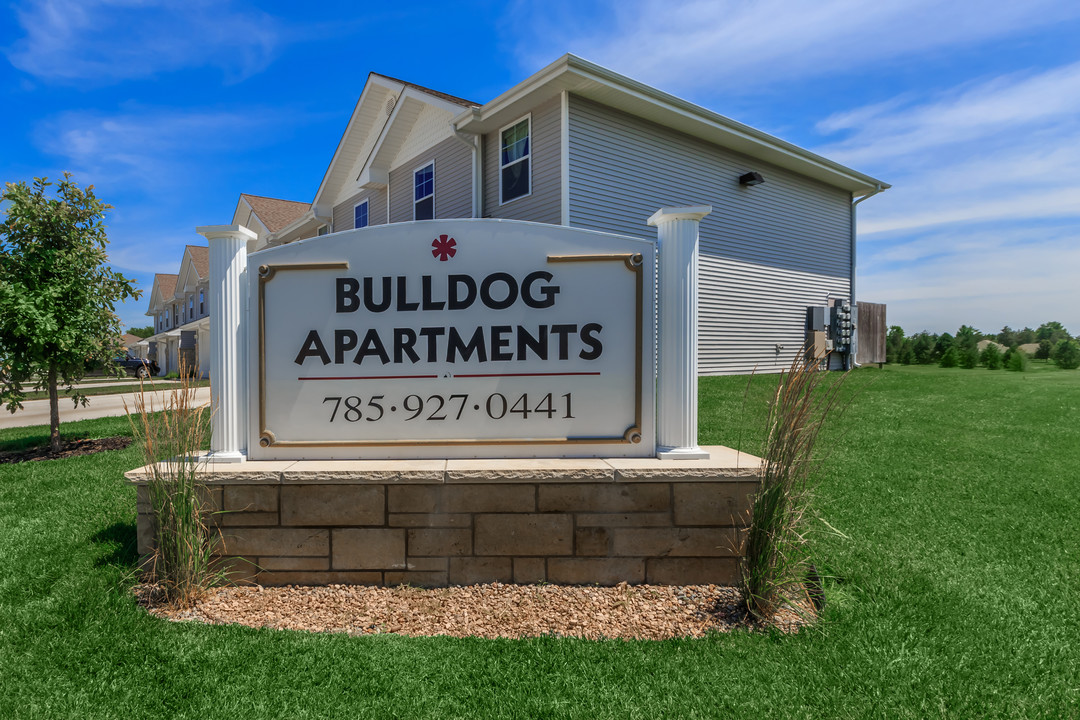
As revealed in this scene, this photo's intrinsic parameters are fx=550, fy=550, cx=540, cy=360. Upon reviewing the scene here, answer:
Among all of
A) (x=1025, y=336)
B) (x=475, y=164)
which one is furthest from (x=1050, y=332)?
(x=475, y=164)

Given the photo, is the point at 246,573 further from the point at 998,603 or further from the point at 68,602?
the point at 998,603

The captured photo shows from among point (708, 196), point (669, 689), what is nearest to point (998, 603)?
point (669, 689)

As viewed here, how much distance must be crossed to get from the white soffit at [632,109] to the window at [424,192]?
2160mm

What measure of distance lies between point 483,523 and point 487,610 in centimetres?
47

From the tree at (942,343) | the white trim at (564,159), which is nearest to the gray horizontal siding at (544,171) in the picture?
the white trim at (564,159)

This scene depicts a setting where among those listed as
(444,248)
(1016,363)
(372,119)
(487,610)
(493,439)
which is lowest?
(487,610)

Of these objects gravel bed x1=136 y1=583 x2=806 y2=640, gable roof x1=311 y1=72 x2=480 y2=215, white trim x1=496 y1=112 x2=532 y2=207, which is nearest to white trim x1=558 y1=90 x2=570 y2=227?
white trim x1=496 y1=112 x2=532 y2=207

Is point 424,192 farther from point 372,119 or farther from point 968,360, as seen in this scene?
point 968,360

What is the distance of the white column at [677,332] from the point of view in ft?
11.4

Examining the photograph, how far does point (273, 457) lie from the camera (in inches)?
139

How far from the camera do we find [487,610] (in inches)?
116

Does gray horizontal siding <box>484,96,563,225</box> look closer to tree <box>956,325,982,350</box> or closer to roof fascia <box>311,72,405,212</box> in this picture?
roof fascia <box>311,72,405,212</box>

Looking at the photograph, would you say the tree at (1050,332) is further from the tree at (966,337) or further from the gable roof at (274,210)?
the gable roof at (274,210)

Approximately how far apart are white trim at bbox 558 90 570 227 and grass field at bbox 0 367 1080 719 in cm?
769
